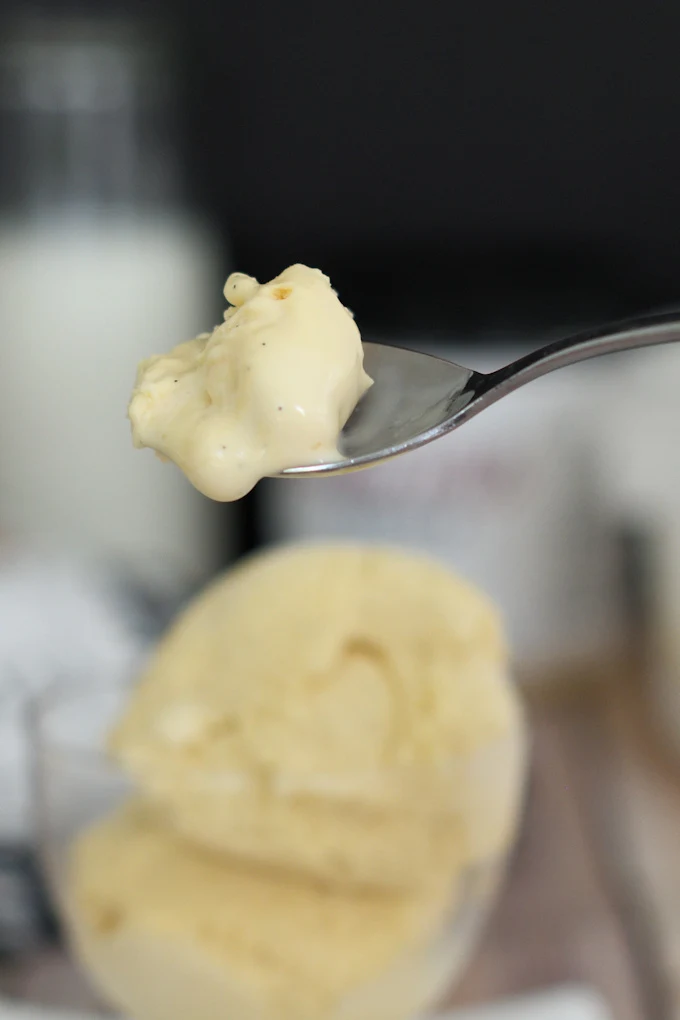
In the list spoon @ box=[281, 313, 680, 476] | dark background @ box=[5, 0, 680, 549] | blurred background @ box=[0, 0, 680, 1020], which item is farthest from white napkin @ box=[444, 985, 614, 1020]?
dark background @ box=[5, 0, 680, 549]

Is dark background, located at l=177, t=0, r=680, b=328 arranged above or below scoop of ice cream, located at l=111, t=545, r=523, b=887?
above

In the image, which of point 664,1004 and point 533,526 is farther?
point 533,526

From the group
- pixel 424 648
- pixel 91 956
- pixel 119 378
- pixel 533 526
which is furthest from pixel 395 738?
pixel 119 378

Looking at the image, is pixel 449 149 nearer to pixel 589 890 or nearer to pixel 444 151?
pixel 444 151

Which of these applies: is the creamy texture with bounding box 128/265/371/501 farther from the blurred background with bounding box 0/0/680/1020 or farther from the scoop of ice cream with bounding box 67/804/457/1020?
the blurred background with bounding box 0/0/680/1020

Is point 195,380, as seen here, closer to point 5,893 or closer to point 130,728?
point 130,728

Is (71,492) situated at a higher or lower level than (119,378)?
lower

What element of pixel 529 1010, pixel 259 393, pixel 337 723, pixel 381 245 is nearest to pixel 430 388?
pixel 259 393
